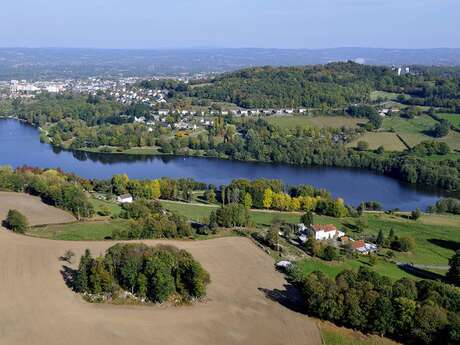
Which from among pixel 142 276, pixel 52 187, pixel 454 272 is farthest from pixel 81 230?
pixel 454 272

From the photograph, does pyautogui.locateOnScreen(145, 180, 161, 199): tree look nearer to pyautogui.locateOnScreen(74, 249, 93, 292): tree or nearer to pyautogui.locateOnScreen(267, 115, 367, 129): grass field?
pyautogui.locateOnScreen(74, 249, 93, 292): tree

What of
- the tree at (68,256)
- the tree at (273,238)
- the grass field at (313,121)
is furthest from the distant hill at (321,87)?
the tree at (68,256)

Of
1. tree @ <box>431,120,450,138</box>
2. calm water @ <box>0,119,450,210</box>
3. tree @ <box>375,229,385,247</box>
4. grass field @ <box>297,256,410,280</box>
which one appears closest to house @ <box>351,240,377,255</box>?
tree @ <box>375,229,385,247</box>

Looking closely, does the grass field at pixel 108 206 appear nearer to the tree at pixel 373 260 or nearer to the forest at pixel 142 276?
the forest at pixel 142 276

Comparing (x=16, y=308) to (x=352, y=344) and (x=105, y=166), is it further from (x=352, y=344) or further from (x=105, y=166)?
(x=105, y=166)

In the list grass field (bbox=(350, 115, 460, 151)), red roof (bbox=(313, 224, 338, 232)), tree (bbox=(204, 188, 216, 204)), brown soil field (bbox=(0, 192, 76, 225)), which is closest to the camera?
red roof (bbox=(313, 224, 338, 232))

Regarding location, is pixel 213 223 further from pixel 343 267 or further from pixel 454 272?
pixel 454 272

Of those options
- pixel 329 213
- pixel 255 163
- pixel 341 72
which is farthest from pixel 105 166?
pixel 341 72
